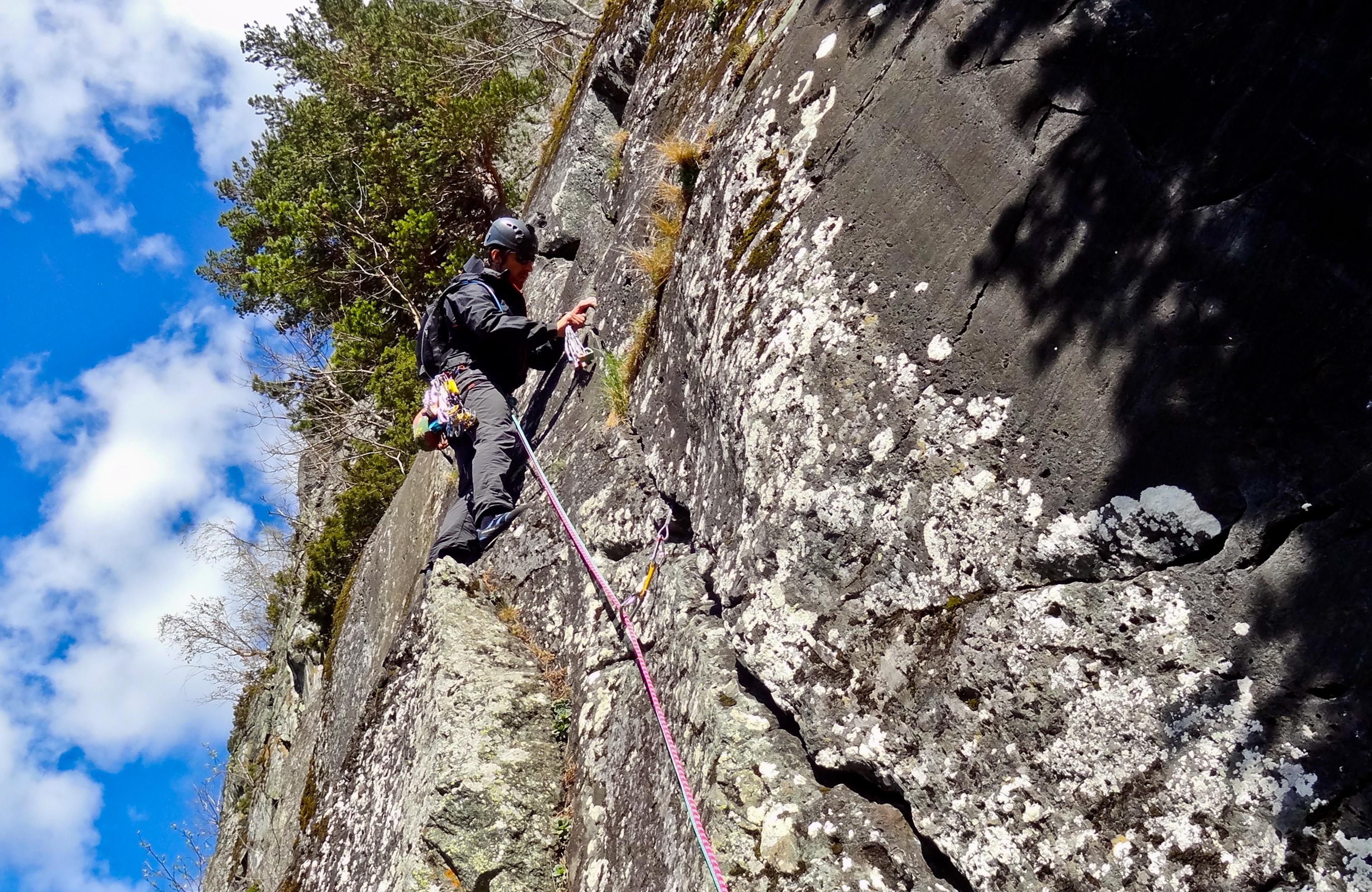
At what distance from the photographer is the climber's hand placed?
648cm

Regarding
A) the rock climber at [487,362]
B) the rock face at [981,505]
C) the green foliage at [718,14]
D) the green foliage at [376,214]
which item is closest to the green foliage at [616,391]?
the rock face at [981,505]

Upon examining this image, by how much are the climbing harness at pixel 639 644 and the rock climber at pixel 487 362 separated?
24 centimetres

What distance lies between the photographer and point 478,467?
6445mm

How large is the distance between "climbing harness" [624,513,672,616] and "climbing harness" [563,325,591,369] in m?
2.00

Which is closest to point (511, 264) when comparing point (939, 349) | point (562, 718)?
point (562, 718)

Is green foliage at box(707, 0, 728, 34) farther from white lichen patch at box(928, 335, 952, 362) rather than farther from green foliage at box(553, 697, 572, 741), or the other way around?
green foliage at box(553, 697, 572, 741)

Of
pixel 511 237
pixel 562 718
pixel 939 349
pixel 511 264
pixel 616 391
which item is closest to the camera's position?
A: pixel 939 349

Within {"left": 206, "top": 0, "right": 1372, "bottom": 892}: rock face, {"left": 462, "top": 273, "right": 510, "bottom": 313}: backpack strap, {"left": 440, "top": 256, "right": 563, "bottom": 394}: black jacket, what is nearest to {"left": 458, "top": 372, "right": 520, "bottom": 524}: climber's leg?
{"left": 440, "top": 256, "right": 563, "bottom": 394}: black jacket

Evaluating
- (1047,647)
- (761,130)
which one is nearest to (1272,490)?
(1047,647)

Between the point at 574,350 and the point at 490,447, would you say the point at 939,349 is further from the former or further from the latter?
the point at 490,447

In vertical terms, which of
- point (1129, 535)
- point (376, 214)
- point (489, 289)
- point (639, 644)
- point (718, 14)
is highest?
point (376, 214)

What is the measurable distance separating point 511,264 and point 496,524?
2.13 meters

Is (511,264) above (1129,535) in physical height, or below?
above

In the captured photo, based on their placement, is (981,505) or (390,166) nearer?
(981,505)
